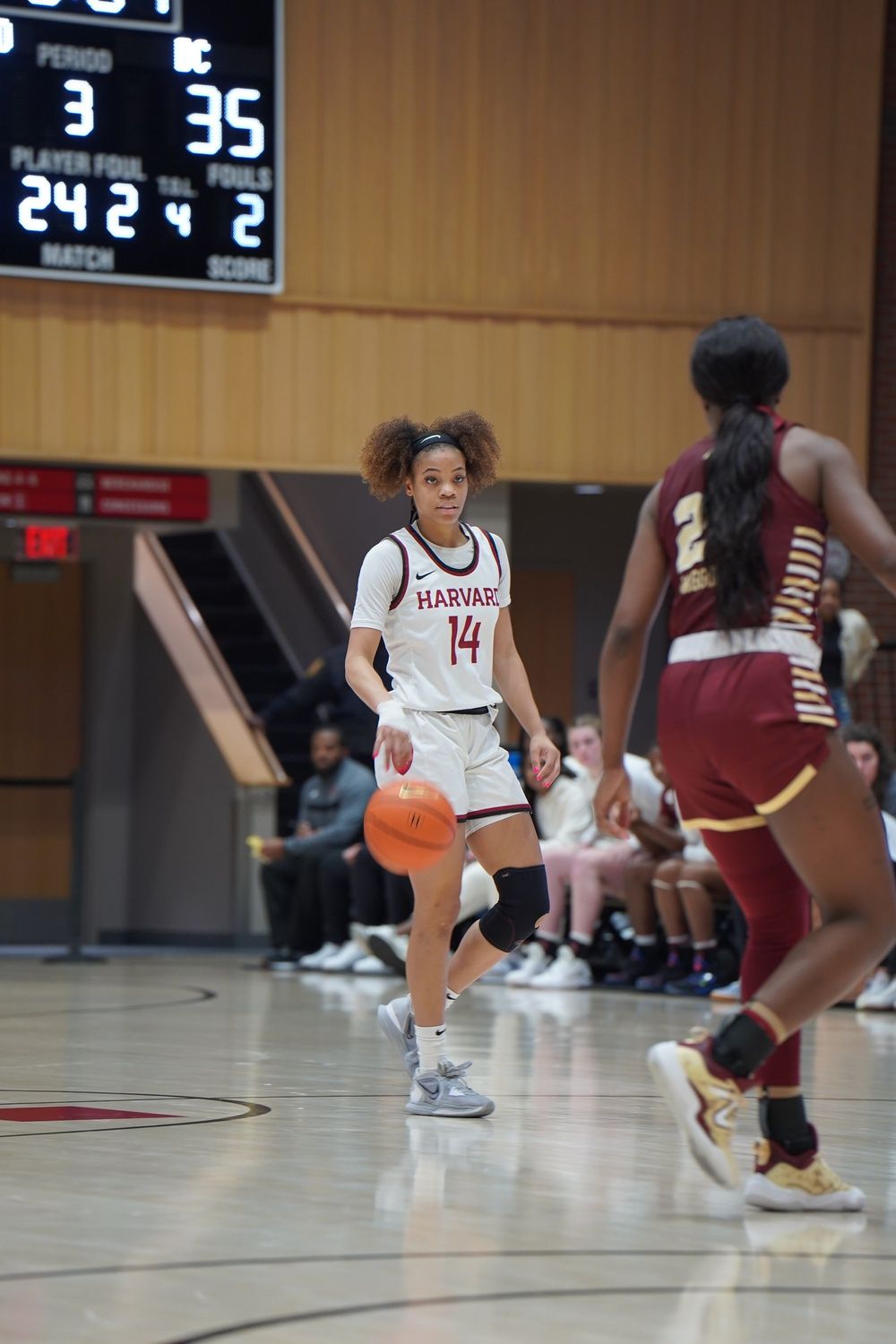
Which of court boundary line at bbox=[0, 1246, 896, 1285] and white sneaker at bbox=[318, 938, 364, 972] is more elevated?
A: court boundary line at bbox=[0, 1246, 896, 1285]

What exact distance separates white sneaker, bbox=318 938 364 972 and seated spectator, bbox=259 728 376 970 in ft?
0.27

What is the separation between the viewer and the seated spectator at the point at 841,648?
35.4 feet

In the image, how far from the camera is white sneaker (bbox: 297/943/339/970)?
11859mm

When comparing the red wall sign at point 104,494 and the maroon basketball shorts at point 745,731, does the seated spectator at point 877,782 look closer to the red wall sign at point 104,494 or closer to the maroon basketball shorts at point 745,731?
the maroon basketball shorts at point 745,731

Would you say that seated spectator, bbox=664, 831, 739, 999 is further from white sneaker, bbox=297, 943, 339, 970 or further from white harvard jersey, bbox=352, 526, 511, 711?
white harvard jersey, bbox=352, 526, 511, 711

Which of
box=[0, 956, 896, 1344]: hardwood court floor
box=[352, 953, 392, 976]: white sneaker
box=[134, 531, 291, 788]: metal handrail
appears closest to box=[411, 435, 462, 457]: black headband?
box=[0, 956, 896, 1344]: hardwood court floor

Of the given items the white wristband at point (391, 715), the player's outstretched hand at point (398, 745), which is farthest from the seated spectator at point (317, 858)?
the player's outstretched hand at point (398, 745)

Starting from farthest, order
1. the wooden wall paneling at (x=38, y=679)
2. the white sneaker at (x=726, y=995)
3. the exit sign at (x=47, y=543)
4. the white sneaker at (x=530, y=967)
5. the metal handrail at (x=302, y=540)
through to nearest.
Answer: the metal handrail at (x=302, y=540) < the wooden wall paneling at (x=38, y=679) < the exit sign at (x=47, y=543) < the white sneaker at (x=530, y=967) < the white sneaker at (x=726, y=995)

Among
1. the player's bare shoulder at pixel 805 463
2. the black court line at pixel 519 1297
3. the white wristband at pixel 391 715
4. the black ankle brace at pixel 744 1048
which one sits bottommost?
the black court line at pixel 519 1297

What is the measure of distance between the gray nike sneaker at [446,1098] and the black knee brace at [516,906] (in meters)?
0.37

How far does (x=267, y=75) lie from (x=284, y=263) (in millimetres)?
1315

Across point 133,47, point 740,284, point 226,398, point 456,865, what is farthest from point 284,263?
point 456,865

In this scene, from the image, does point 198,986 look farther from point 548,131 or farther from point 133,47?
point 548,131

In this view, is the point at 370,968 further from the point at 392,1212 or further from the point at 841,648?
the point at 392,1212
